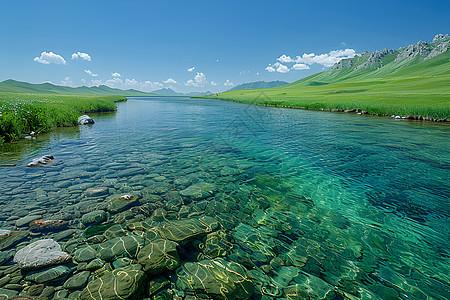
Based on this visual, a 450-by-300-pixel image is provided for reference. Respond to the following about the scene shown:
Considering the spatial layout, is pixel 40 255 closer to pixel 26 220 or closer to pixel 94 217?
pixel 94 217

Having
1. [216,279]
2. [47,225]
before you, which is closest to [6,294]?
[47,225]

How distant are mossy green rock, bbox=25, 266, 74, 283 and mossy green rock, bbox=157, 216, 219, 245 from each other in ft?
7.45

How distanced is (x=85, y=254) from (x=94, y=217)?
1810mm

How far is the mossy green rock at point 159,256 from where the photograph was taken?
4.66 m

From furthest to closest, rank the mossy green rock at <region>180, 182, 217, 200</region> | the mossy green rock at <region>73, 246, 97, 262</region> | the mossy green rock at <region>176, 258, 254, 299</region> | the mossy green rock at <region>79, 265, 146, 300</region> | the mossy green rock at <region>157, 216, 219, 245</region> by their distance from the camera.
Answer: the mossy green rock at <region>180, 182, 217, 200</region>, the mossy green rock at <region>157, 216, 219, 245</region>, the mossy green rock at <region>73, 246, 97, 262</region>, the mossy green rock at <region>176, 258, 254, 299</region>, the mossy green rock at <region>79, 265, 146, 300</region>

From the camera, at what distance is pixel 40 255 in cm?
482

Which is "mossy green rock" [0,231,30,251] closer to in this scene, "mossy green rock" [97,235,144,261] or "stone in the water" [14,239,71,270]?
"stone in the water" [14,239,71,270]

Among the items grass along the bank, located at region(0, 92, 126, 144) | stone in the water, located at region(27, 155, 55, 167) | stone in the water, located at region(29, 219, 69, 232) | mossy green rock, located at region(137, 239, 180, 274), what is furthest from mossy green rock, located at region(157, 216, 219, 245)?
grass along the bank, located at region(0, 92, 126, 144)

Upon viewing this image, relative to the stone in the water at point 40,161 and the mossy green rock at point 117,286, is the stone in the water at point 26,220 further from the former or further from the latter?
the stone in the water at point 40,161

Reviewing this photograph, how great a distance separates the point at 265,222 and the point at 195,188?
3.69 m

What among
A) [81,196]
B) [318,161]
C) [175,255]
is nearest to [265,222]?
[175,255]

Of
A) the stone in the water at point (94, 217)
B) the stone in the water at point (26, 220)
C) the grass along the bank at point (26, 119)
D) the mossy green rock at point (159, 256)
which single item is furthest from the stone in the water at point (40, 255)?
the grass along the bank at point (26, 119)

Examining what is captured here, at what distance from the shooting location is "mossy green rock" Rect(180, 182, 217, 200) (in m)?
8.47

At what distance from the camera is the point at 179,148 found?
1625cm
